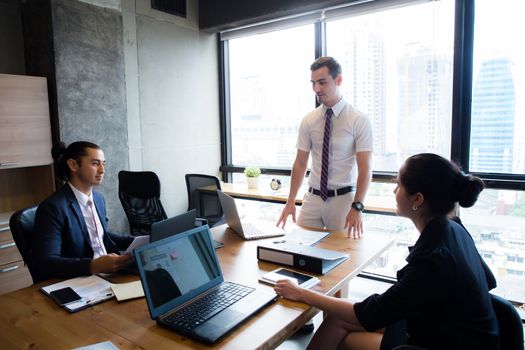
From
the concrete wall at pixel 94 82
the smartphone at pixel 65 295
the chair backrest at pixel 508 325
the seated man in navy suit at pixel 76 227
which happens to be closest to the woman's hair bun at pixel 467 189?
the chair backrest at pixel 508 325

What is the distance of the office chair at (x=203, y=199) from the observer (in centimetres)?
389

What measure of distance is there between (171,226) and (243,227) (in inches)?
32.3

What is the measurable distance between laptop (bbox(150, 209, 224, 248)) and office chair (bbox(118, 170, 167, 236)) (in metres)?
2.02

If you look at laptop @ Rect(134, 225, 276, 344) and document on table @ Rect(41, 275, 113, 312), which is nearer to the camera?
laptop @ Rect(134, 225, 276, 344)

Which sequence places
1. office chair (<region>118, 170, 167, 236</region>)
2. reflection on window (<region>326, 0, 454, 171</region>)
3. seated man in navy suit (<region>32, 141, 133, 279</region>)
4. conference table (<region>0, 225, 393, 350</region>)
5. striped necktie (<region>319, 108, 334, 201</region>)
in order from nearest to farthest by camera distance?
conference table (<region>0, 225, 393, 350</region>)
seated man in navy suit (<region>32, 141, 133, 279</region>)
striped necktie (<region>319, 108, 334, 201</region>)
reflection on window (<region>326, 0, 454, 171</region>)
office chair (<region>118, 170, 167, 236</region>)

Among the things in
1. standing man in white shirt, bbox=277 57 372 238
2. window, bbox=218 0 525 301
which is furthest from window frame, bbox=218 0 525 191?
standing man in white shirt, bbox=277 57 372 238

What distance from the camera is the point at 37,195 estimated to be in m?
3.53

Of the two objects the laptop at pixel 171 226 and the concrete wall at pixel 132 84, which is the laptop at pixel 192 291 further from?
the concrete wall at pixel 132 84

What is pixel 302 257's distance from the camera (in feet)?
5.53

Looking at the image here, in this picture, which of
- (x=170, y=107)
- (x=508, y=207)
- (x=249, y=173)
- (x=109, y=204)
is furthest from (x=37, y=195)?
(x=508, y=207)

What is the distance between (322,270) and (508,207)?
Result: 7.60ft

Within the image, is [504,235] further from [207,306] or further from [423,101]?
[207,306]

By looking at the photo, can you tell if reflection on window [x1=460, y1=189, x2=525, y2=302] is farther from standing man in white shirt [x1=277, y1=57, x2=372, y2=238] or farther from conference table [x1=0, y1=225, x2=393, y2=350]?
conference table [x1=0, y1=225, x2=393, y2=350]

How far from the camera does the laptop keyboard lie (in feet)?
3.99
